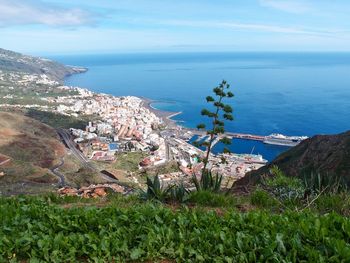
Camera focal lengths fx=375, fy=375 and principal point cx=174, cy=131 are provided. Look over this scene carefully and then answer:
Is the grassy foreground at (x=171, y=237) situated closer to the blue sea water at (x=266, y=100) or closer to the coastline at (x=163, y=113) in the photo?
the blue sea water at (x=266, y=100)

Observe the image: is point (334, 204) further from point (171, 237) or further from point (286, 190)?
point (171, 237)

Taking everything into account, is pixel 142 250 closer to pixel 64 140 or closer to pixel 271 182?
pixel 271 182

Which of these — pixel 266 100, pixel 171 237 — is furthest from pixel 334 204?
pixel 266 100

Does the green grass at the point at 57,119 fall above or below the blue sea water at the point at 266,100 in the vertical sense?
below

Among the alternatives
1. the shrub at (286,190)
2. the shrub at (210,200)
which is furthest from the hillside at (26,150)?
the shrub at (286,190)

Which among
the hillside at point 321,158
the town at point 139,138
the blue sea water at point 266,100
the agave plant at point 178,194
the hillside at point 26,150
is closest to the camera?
the agave plant at point 178,194

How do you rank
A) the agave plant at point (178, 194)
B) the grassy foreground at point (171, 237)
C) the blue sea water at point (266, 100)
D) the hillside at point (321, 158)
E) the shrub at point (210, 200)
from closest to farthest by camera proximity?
the grassy foreground at point (171, 237) < the shrub at point (210, 200) < the agave plant at point (178, 194) < the hillside at point (321, 158) < the blue sea water at point (266, 100)
